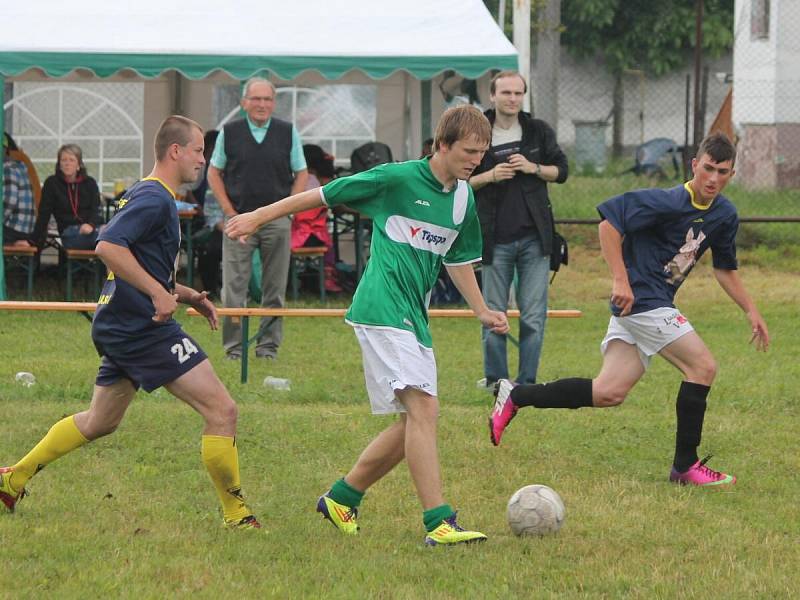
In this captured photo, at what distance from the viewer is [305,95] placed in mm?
16531

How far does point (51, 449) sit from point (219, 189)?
5001 millimetres

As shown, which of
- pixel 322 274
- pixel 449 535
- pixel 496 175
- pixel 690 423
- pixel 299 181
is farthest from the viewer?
pixel 322 274

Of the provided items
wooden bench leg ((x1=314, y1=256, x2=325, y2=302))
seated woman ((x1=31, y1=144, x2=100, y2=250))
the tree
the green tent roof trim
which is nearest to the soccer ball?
the green tent roof trim

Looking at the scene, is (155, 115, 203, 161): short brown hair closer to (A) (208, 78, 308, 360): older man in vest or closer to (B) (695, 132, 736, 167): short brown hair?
(B) (695, 132, 736, 167): short brown hair

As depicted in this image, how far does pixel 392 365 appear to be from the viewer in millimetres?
5465

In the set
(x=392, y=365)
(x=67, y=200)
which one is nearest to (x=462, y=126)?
(x=392, y=365)

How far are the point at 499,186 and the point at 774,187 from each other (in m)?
12.9

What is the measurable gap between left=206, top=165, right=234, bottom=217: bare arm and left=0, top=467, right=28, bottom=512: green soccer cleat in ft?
15.8

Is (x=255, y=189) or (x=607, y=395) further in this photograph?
(x=255, y=189)

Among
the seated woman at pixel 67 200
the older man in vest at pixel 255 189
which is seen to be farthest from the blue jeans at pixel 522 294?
the seated woman at pixel 67 200

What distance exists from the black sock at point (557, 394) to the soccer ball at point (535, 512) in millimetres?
1210

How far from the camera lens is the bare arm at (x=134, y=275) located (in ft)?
17.5

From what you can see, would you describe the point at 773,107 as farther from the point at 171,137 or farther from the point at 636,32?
the point at 171,137

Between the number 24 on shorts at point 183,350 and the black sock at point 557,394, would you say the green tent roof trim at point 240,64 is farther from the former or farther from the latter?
the number 24 on shorts at point 183,350
